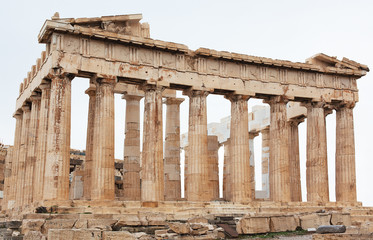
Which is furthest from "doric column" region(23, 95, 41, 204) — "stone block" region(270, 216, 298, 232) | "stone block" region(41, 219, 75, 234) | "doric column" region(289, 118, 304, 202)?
"doric column" region(289, 118, 304, 202)

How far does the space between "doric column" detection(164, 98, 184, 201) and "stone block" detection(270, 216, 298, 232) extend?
1273 cm

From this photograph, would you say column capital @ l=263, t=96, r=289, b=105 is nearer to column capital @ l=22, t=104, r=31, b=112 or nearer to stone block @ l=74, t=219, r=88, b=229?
column capital @ l=22, t=104, r=31, b=112

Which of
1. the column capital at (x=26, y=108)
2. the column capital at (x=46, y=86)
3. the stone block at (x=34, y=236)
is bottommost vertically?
the stone block at (x=34, y=236)

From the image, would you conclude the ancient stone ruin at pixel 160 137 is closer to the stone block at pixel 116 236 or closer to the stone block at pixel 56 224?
the stone block at pixel 56 224

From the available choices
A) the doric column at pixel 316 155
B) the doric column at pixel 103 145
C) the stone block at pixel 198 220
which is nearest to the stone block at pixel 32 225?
the stone block at pixel 198 220

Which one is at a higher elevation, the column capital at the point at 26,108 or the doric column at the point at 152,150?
the column capital at the point at 26,108

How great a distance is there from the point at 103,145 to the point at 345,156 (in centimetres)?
1621

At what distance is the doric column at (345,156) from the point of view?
3631 cm

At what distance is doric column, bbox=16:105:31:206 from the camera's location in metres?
34.2

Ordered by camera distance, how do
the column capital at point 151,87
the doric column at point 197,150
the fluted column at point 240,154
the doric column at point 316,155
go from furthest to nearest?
the doric column at point 316,155 < the fluted column at point 240,154 < the doric column at point 197,150 < the column capital at point 151,87

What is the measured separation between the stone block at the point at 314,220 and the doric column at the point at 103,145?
10320mm

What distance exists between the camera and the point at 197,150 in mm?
32469

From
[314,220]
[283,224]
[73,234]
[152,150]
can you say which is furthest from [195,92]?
[73,234]

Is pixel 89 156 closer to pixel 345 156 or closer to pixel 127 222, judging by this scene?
pixel 127 222
